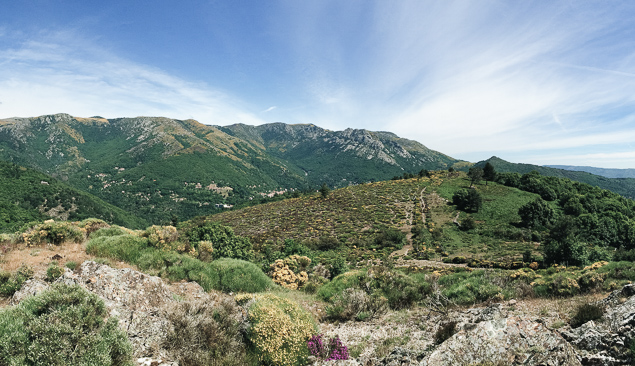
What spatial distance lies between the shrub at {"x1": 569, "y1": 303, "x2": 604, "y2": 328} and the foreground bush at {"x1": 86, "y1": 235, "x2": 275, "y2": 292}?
1066 cm

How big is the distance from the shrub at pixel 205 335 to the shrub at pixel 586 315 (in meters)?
8.09

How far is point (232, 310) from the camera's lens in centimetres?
715

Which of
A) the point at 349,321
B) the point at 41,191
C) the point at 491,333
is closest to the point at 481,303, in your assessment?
the point at 491,333

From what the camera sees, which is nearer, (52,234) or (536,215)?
(52,234)

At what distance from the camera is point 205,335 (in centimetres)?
604

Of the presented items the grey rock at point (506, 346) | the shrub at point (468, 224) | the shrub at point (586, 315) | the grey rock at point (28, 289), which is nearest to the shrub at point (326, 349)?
the grey rock at point (506, 346)

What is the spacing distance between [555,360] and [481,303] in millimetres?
4993

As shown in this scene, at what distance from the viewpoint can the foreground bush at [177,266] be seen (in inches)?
399

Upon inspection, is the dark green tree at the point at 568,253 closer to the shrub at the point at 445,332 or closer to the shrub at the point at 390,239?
the shrub at the point at 390,239

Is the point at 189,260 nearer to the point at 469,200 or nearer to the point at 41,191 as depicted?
the point at 469,200

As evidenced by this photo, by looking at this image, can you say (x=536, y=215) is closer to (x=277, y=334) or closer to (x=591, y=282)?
(x=591, y=282)

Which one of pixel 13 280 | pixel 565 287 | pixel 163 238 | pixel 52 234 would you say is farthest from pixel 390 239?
pixel 13 280

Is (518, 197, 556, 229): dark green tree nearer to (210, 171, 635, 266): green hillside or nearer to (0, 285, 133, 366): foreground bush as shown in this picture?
(210, 171, 635, 266): green hillside

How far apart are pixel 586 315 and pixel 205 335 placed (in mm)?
9344
